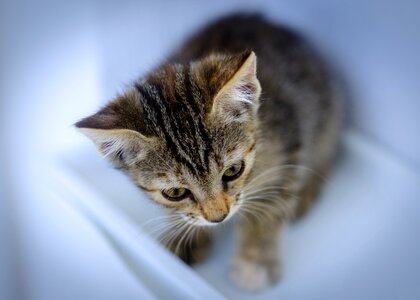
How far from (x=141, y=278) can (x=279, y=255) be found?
0.36m

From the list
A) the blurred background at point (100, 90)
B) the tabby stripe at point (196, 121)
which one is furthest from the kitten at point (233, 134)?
the blurred background at point (100, 90)

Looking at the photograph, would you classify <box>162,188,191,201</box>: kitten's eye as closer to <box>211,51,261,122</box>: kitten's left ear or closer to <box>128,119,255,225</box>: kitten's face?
<box>128,119,255,225</box>: kitten's face

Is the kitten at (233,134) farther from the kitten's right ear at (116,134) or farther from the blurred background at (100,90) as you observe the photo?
the blurred background at (100,90)

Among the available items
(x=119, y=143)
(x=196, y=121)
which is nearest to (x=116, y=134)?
(x=119, y=143)

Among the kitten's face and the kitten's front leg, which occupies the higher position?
the kitten's face

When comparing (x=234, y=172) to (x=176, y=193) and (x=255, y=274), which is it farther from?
(x=255, y=274)

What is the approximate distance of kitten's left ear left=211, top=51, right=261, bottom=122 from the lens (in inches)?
40.5

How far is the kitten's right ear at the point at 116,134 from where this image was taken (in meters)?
1.04

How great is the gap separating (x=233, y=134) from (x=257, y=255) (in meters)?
0.43

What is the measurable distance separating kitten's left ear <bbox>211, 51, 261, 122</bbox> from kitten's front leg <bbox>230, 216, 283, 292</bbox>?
0.38 meters

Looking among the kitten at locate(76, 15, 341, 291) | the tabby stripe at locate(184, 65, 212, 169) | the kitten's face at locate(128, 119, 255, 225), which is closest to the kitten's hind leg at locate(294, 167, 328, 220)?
the kitten at locate(76, 15, 341, 291)

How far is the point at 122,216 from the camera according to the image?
1.47 meters

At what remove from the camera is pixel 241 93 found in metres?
1.11

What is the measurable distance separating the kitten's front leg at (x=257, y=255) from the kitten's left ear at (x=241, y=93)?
383mm
